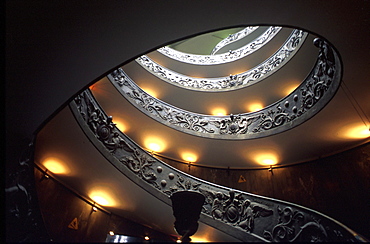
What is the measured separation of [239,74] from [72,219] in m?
9.48

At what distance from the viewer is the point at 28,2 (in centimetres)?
254

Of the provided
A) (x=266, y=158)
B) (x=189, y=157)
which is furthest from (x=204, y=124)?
(x=266, y=158)

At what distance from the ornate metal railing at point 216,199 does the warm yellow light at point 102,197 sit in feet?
3.58

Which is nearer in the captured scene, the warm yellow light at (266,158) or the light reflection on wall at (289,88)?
the warm yellow light at (266,158)

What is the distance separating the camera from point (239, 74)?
1120 centimetres

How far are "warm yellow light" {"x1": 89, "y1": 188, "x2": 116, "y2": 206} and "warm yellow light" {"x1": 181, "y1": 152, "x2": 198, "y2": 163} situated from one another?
3.91 metres

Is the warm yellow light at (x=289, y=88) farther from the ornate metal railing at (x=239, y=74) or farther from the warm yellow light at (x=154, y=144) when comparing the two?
the warm yellow light at (x=154, y=144)

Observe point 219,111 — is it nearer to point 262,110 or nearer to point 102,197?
point 262,110

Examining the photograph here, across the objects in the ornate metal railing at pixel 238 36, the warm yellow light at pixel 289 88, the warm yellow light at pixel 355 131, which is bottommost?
the warm yellow light at pixel 355 131

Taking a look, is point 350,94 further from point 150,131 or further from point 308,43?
point 150,131

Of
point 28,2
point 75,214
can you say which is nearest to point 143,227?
point 75,214

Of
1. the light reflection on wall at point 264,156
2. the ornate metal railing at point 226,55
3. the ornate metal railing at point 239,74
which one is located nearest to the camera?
the light reflection on wall at point 264,156

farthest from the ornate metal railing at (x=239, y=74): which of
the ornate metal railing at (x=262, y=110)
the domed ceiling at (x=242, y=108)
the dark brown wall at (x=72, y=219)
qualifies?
the dark brown wall at (x=72, y=219)

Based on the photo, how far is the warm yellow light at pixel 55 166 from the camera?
5660mm
